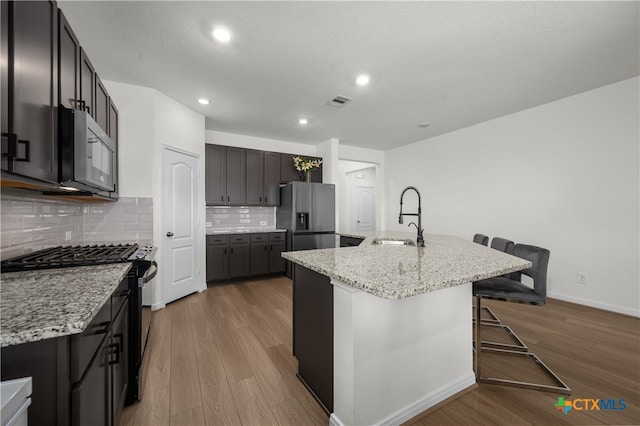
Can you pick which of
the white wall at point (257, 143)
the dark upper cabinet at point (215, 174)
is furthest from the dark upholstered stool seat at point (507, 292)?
the white wall at point (257, 143)

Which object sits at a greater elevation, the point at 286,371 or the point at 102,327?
the point at 102,327

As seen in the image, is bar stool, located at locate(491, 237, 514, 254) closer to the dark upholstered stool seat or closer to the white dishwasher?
the dark upholstered stool seat

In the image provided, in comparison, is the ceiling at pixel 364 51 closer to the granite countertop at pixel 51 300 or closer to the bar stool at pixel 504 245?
the bar stool at pixel 504 245

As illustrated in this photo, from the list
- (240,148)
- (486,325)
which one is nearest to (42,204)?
(240,148)

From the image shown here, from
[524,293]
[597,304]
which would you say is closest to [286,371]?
[524,293]

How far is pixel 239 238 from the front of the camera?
177 inches

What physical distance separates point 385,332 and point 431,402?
64 cm

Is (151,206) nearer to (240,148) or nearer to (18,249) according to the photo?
(18,249)

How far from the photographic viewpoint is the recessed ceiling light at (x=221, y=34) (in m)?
2.12

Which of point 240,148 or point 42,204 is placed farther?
point 240,148

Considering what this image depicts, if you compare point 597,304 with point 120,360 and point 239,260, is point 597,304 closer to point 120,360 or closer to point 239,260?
point 120,360

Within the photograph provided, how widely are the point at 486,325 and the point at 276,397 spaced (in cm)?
229

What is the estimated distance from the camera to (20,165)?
1056mm

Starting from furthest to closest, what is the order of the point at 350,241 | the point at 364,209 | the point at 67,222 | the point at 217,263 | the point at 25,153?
the point at 364,209 < the point at 217,263 < the point at 350,241 < the point at 67,222 < the point at 25,153
